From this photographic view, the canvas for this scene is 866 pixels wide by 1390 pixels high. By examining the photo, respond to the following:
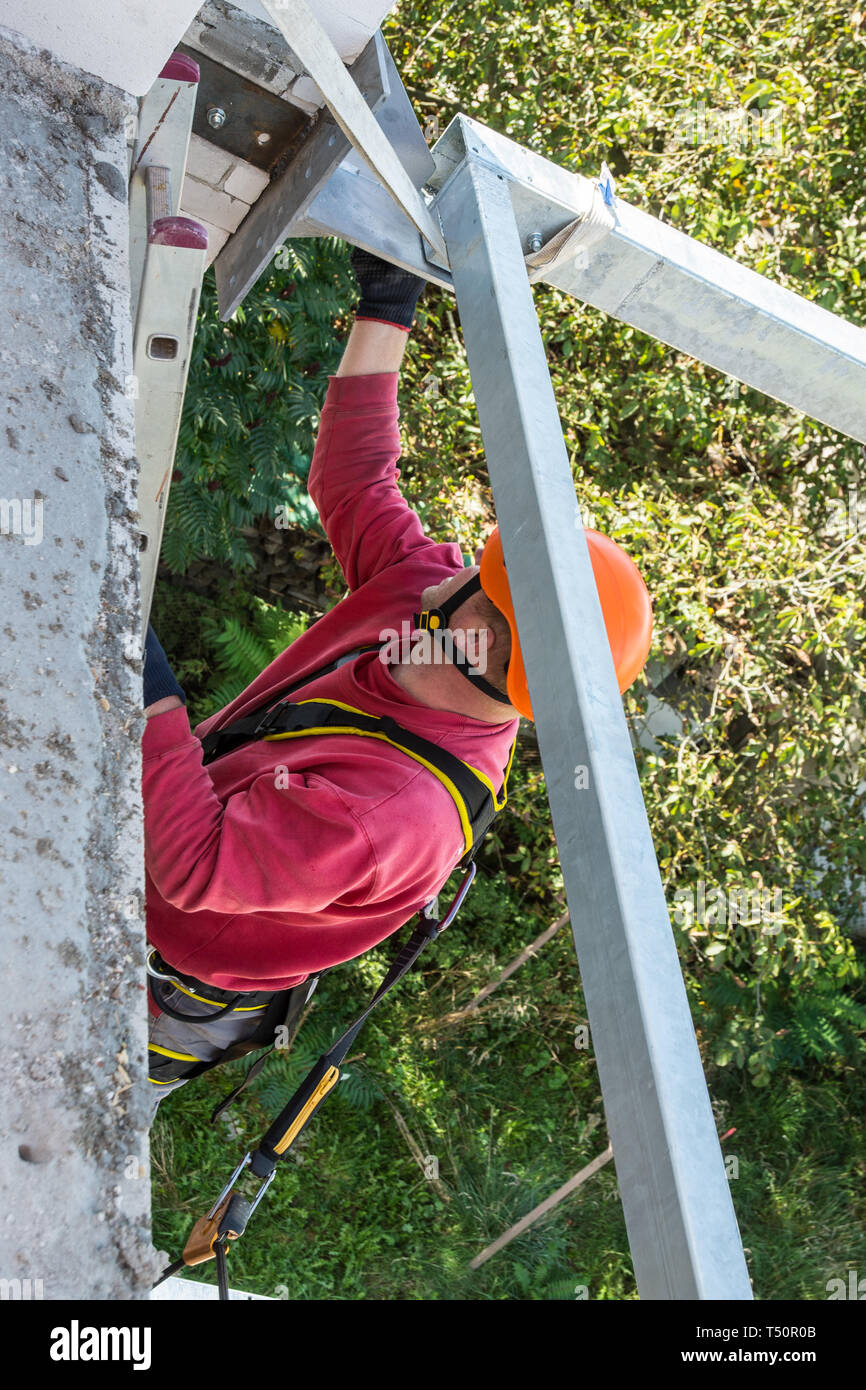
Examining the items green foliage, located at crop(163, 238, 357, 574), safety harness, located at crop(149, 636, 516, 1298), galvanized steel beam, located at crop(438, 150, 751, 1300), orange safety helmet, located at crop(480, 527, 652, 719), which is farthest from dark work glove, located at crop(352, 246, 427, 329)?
green foliage, located at crop(163, 238, 357, 574)

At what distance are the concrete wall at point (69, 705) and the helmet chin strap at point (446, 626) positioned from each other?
986 mm

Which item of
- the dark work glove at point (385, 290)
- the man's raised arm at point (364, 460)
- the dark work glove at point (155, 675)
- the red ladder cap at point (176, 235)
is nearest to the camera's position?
the red ladder cap at point (176, 235)

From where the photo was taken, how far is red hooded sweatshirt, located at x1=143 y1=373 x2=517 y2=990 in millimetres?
1898

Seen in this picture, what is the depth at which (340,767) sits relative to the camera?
2.12 m

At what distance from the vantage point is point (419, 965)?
6949 mm

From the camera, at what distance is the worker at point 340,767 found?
1.92 meters

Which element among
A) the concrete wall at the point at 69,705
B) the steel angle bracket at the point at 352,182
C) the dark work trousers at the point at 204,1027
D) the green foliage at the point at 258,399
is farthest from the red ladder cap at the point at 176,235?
the green foliage at the point at 258,399

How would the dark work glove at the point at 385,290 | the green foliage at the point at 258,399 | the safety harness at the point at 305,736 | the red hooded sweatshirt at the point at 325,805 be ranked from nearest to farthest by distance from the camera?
1. the red hooded sweatshirt at the point at 325,805
2. the safety harness at the point at 305,736
3. the dark work glove at the point at 385,290
4. the green foliage at the point at 258,399

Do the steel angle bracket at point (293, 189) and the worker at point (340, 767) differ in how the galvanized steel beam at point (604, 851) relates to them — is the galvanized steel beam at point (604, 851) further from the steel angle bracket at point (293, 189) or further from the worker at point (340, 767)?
the worker at point (340, 767)

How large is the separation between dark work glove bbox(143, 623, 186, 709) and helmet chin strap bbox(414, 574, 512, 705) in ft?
2.00

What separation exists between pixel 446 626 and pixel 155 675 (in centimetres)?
67

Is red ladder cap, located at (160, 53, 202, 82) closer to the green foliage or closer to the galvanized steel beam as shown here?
the galvanized steel beam

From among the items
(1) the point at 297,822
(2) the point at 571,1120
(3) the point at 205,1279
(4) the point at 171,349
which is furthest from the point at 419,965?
(4) the point at 171,349

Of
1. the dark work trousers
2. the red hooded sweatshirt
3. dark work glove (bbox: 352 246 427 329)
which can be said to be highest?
dark work glove (bbox: 352 246 427 329)
